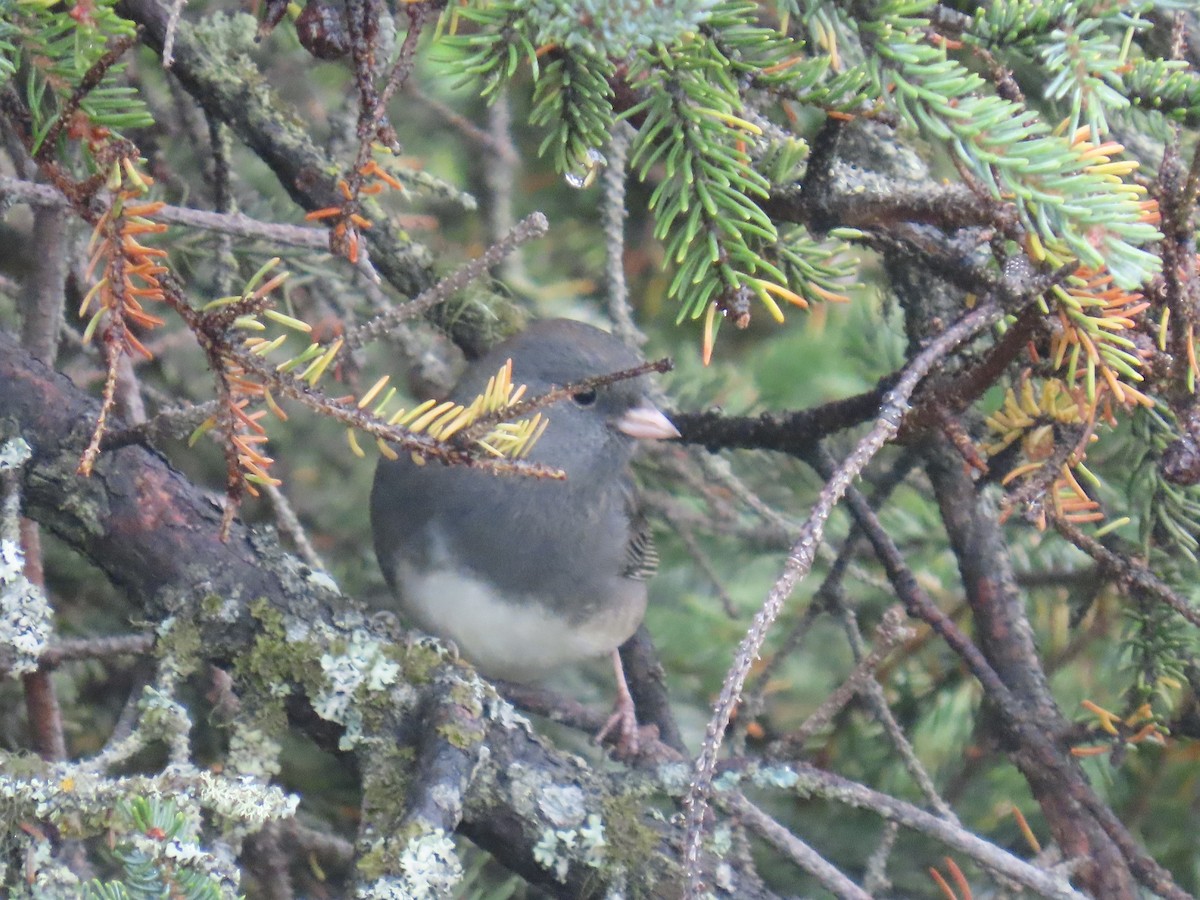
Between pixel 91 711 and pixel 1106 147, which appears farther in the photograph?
pixel 91 711

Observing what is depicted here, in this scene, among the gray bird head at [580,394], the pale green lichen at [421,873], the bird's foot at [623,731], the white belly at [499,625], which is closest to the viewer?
the pale green lichen at [421,873]

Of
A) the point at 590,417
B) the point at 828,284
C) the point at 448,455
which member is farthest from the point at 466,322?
the point at 448,455

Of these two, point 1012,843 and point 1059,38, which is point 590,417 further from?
point 1059,38

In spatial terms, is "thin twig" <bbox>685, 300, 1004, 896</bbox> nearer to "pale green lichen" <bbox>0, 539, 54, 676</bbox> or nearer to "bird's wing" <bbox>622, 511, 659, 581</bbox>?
"pale green lichen" <bbox>0, 539, 54, 676</bbox>

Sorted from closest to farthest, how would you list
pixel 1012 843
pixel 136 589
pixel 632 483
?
pixel 136 589 < pixel 1012 843 < pixel 632 483

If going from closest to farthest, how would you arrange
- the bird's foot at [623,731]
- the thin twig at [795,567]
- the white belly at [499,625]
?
the thin twig at [795,567] < the bird's foot at [623,731] < the white belly at [499,625]

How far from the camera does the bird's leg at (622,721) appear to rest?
2037 mm

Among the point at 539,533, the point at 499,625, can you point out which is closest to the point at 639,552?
the point at 539,533

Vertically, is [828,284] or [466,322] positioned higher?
[828,284]

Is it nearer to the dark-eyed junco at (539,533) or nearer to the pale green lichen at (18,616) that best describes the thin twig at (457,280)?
the pale green lichen at (18,616)

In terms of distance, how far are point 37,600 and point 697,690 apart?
1.63 metres

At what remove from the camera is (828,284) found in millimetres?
1489

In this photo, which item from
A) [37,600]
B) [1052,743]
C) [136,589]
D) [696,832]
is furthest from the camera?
[1052,743]

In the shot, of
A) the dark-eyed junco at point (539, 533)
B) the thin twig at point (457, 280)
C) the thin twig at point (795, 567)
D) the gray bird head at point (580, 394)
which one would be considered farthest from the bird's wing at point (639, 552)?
the thin twig at point (457, 280)
